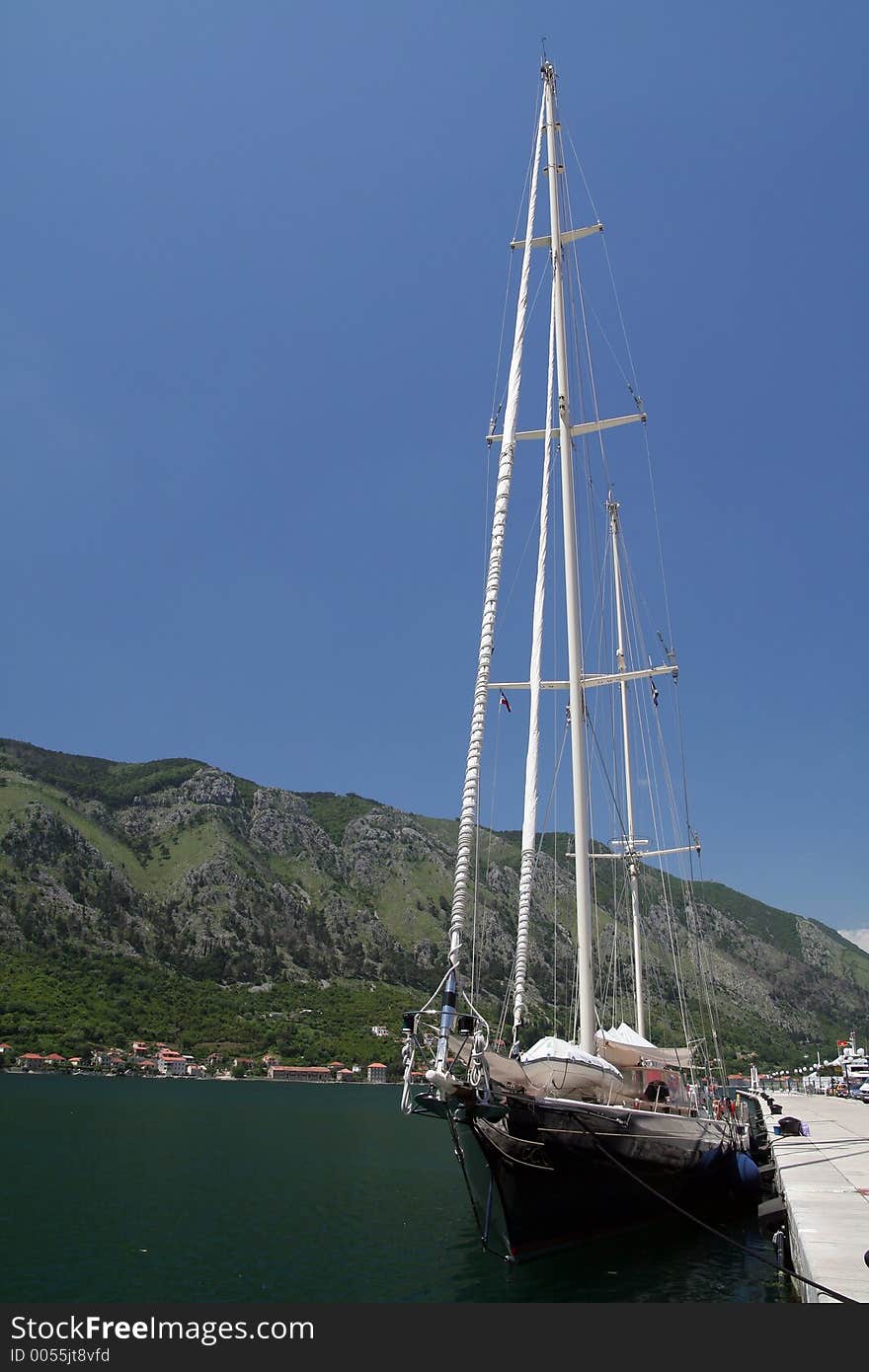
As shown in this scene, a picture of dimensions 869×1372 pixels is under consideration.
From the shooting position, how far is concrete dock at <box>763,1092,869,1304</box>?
497 inches

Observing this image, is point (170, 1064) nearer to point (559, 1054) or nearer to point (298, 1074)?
point (298, 1074)

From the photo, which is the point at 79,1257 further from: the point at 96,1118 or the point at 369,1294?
the point at 96,1118

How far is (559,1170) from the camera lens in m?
19.2

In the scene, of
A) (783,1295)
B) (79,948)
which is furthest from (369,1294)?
(79,948)

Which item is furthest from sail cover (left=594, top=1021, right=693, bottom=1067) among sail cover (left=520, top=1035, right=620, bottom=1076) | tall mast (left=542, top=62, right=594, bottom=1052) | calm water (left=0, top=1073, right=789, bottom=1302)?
calm water (left=0, top=1073, right=789, bottom=1302)

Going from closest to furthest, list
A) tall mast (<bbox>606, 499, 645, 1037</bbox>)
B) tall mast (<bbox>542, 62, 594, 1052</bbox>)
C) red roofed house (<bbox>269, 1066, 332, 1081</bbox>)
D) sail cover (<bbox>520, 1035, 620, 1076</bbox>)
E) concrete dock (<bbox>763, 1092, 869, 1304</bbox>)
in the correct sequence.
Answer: concrete dock (<bbox>763, 1092, 869, 1304</bbox>), sail cover (<bbox>520, 1035, 620, 1076</bbox>), tall mast (<bbox>542, 62, 594, 1052</bbox>), tall mast (<bbox>606, 499, 645, 1037</bbox>), red roofed house (<bbox>269, 1066, 332, 1081</bbox>)

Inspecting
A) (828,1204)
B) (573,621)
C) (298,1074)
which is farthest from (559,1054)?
(298,1074)

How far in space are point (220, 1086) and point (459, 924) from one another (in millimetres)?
164050

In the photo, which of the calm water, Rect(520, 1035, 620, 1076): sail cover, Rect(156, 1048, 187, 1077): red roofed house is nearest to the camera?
Rect(520, 1035, 620, 1076): sail cover

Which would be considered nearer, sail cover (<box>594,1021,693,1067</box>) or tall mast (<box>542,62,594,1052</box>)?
tall mast (<box>542,62,594,1052</box>)

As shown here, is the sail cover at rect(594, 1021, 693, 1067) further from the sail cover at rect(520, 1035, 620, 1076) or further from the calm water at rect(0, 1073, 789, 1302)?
the calm water at rect(0, 1073, 789, 1302)

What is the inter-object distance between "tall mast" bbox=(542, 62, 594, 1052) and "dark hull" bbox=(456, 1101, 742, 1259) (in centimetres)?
287

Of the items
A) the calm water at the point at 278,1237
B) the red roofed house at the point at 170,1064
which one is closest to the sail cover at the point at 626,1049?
the calm water at the point at 278,1237

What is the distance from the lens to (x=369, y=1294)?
66.1 feet
